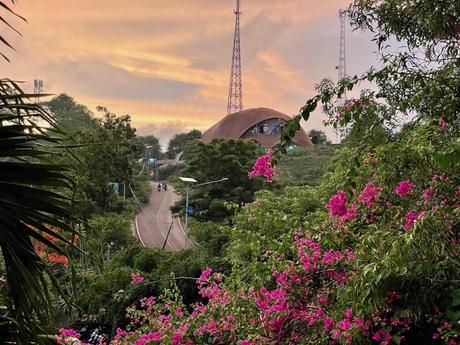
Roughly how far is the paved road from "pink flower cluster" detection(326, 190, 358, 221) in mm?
23381

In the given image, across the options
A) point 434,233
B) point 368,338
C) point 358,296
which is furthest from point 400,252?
point 368,338

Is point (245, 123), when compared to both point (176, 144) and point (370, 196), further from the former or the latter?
point (370, 196)

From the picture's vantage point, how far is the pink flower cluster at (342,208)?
3160mm

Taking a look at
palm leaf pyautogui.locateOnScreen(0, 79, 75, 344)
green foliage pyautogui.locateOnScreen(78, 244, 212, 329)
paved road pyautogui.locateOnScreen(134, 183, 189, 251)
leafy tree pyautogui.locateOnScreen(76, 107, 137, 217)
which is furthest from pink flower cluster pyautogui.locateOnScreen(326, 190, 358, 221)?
paved road pyautogui.locateOnScreen(134, 183, 189, 251)

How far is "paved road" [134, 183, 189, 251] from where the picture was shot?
91.2 ft

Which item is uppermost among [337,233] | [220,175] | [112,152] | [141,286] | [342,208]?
[112,152]

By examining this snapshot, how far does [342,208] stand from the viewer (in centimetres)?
319

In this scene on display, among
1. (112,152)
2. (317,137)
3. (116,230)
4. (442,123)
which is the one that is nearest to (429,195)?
(442,123)

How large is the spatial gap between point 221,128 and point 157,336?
54.6 m

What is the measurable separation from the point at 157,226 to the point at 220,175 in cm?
1302

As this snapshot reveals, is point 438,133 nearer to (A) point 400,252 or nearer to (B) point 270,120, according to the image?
(A) point 400,252

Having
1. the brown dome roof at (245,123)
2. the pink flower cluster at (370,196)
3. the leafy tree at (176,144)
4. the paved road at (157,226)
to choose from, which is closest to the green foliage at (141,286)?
the pink flower cluster at (370,196)

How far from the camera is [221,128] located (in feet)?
190

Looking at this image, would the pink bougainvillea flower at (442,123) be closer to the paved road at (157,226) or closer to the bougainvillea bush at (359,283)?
the bougainvillea bush at (359,283)
